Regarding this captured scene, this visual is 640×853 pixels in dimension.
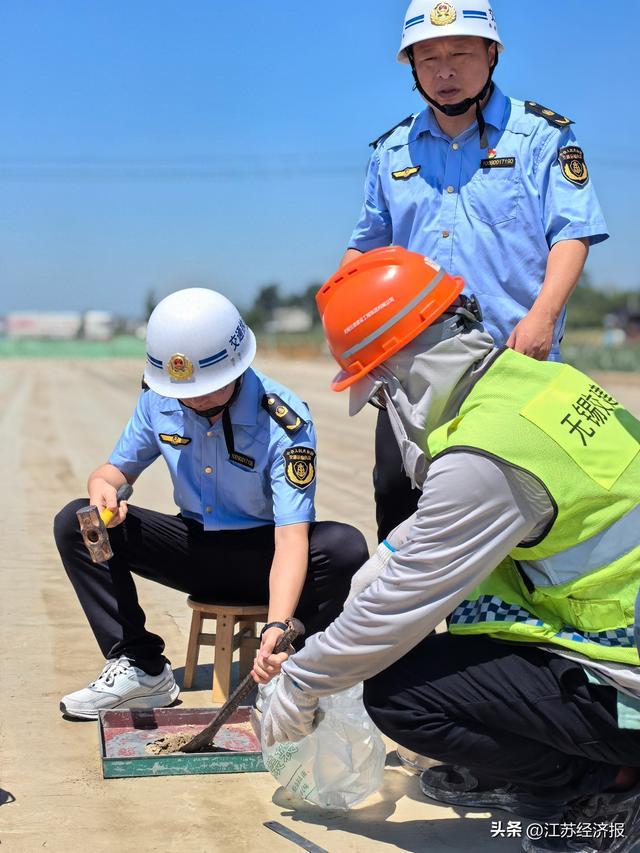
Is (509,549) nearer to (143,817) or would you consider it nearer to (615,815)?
(615,815)

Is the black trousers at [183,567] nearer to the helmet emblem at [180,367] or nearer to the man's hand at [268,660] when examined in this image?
the helmet emblem at [180,367]

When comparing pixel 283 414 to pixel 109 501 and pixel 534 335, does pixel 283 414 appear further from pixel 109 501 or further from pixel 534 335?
pixel 534 335

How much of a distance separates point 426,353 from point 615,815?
1.36 m

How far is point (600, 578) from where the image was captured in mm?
3041

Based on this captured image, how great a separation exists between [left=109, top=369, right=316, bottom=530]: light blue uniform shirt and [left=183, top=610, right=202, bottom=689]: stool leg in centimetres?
40

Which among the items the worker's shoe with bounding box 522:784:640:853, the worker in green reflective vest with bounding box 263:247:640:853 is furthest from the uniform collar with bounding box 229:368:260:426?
the worker's shoe with bounding box 522:784:640:853

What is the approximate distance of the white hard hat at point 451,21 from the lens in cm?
397

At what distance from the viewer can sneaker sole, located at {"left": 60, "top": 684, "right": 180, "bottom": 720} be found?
448 cm

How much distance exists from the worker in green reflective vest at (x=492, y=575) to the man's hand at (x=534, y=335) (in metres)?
0.56

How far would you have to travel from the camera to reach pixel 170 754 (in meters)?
3.96

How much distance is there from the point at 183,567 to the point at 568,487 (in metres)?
2.12

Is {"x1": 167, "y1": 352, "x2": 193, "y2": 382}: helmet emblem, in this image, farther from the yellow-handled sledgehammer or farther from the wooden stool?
the wooden stool

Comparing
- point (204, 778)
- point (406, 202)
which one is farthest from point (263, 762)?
point (406, 202)

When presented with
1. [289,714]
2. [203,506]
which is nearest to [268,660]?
[289,714]
